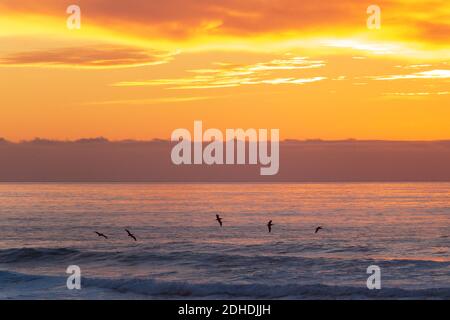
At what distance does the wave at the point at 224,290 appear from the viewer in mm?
34594

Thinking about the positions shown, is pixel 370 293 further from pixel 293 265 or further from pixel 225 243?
pixel 225 243

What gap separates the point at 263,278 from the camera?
130 ft

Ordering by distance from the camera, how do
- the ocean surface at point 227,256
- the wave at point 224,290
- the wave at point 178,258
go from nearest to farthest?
the wave at point 224,290 → the ocean surface at point 227,256 → the wave at point 178,258

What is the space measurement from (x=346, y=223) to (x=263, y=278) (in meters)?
33.8

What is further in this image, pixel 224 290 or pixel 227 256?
pixel 227 256

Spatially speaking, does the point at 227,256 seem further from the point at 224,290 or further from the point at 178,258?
the point at 224,290

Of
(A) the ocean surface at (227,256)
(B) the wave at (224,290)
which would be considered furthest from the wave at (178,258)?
(B) the wave at (224,290)

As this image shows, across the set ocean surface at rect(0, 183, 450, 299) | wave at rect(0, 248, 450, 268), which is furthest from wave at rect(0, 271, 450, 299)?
wave at rect(0, 248, 450, 268)

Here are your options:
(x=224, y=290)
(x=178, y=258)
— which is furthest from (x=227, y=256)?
(x=224, y=290)

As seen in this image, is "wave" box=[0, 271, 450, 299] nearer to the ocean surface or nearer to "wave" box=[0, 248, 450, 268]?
the ocean surface

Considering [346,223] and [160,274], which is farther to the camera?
[346,223]

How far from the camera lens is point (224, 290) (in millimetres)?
36906

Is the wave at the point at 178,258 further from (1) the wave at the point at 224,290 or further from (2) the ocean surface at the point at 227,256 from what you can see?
(1) the wave at the point at 224,290
